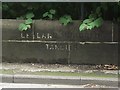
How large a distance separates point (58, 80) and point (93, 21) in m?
1.91

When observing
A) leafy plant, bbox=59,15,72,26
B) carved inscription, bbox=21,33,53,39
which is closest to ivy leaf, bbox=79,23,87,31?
leafy plant, bbox=59,15,72,26

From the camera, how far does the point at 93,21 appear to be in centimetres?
910

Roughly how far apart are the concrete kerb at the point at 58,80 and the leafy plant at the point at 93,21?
1.46 metres

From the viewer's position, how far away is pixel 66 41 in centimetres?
927

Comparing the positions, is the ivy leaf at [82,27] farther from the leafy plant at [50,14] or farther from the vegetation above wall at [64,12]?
the leafy plant at [50,14]

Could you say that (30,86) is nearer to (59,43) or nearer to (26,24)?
(59,43)

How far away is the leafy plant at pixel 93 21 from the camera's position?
8.95 m

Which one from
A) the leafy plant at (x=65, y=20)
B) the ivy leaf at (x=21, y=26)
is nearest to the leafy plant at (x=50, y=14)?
the leafy plant at (x=65, y=20)

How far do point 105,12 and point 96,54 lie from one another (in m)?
1.12

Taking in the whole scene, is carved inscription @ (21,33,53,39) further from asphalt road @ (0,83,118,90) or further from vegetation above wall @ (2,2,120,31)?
asphalt road @ (0,83,118,90)

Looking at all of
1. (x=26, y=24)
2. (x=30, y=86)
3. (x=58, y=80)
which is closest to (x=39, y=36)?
(x=26, y=24)

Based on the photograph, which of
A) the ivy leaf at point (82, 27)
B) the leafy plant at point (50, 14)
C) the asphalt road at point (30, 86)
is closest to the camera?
the asphalt road at point (30, 86)

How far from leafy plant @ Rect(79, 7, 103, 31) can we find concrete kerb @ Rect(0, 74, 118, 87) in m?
1.46

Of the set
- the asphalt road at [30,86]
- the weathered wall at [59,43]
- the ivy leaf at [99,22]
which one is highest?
the ivy leaf at [99,22]
